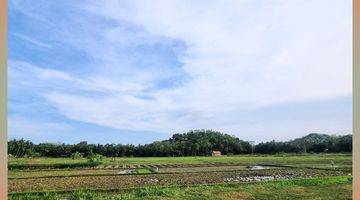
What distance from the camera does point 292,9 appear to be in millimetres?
3441

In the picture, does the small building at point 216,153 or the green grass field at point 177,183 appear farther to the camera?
the small building at point 216,153

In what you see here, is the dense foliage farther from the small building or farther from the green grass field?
the small building

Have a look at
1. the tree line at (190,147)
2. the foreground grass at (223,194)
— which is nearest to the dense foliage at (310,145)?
the tree line at (190,147)

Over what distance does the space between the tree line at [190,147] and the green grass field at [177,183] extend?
20 cm

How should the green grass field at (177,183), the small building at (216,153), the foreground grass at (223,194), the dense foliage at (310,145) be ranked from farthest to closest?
the dense foliage at (310,145) → the small building at (216,153) → the green grass field at (177,183) → the foreground grass at (223,194)

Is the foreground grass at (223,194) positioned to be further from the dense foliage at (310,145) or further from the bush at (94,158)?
the dense foliage at (310,145)

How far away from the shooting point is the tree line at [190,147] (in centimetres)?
1026

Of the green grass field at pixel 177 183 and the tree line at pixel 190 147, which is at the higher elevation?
the tree line at pixel 190 147

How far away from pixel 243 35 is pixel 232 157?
8624 millimetres

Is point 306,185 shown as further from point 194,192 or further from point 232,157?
point 232,157

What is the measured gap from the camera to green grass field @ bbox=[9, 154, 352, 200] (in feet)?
15.9

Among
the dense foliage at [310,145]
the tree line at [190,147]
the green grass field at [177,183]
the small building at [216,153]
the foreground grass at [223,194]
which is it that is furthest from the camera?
the dense foliage at [310,145]

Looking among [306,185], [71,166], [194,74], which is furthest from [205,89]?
[306,185]

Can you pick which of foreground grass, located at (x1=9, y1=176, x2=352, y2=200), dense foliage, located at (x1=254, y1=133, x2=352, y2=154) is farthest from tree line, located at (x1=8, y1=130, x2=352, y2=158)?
foreground grass, located at (x1=9, y1=176, x2=352, y2=200)
